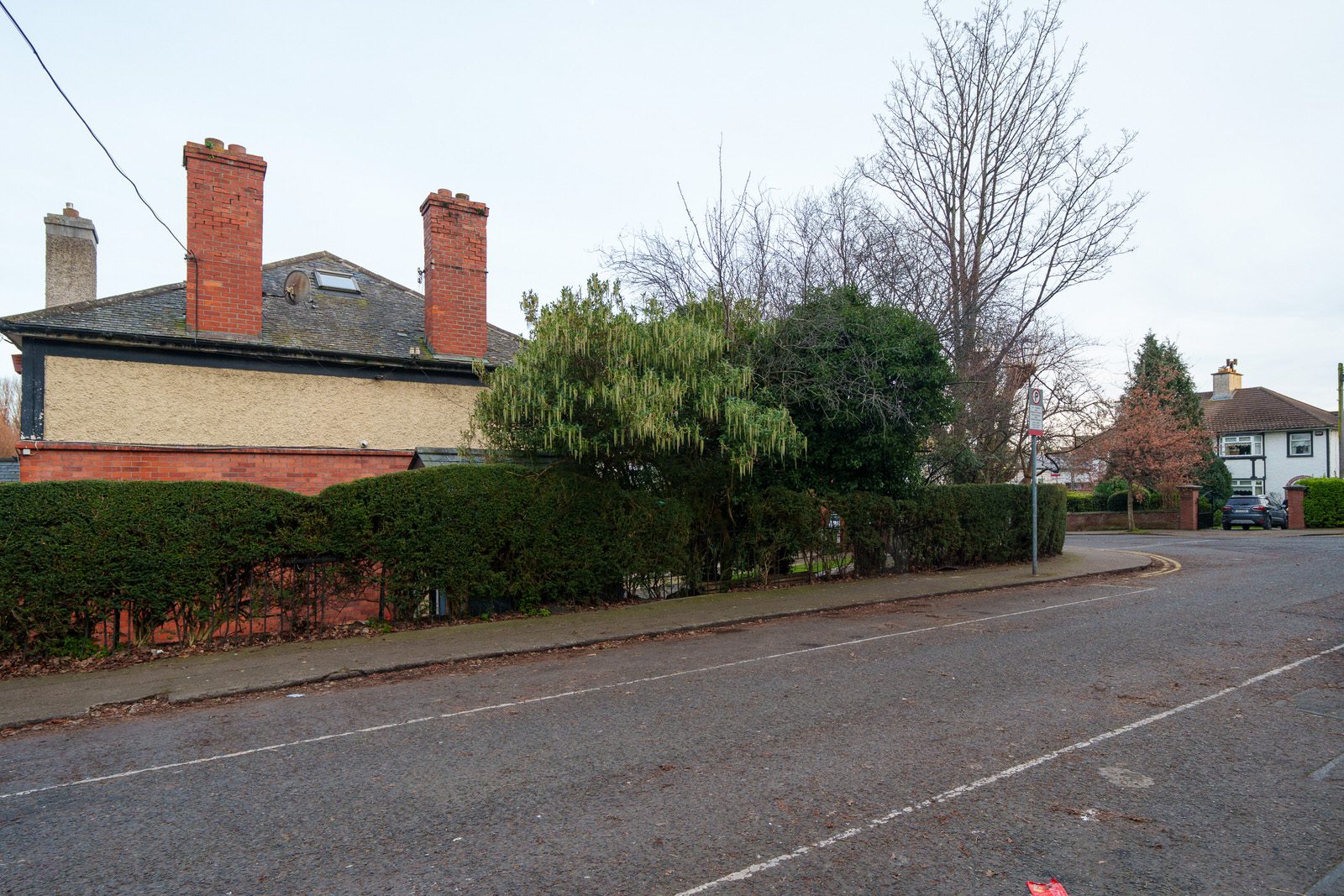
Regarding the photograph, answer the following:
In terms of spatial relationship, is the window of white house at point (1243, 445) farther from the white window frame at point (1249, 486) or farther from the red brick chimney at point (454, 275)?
the red brick chimney at point (454, 275)

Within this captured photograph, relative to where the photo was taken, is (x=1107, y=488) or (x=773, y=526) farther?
(x=1107, y=488)

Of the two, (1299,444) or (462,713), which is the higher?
(1299,444)

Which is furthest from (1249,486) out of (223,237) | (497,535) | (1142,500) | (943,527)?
(223,237)

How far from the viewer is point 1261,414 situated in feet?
160

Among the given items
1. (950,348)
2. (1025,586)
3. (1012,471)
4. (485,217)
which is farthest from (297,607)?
(1012,471)

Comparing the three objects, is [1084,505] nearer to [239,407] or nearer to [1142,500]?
[1142,500]

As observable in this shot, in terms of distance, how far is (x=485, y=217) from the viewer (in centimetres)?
1562

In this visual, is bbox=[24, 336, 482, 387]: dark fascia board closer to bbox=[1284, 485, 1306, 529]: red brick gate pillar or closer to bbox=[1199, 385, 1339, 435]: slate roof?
bbox=[1284, 485, 1306, 529]: red brick gate pillar

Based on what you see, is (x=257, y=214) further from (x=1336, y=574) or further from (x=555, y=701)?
(x=1336, y=574)

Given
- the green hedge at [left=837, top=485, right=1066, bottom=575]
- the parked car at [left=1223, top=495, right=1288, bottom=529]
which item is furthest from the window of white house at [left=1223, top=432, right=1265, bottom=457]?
→ the green hedge at [left=837, top=485, right=1066, bottom=575]

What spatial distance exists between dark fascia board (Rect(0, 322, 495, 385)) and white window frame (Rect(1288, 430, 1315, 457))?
51593mm

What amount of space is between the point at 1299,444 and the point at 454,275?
52.3m

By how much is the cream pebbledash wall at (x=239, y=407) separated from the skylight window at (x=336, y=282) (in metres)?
4.00

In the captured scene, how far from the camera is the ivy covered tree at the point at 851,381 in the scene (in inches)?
511
